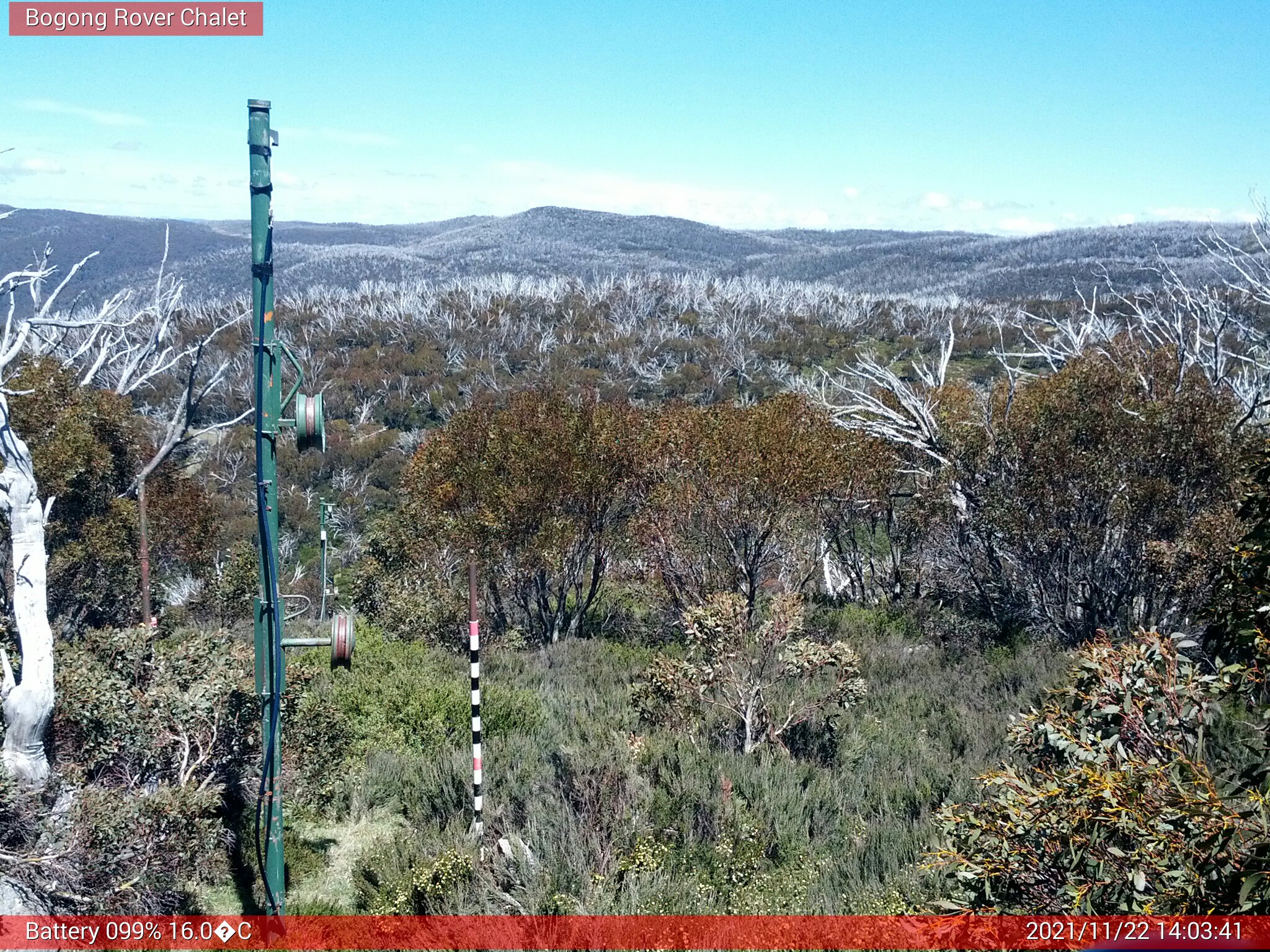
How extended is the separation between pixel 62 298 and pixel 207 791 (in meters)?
92.1

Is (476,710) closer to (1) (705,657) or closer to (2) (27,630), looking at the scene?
(2) (27,630)

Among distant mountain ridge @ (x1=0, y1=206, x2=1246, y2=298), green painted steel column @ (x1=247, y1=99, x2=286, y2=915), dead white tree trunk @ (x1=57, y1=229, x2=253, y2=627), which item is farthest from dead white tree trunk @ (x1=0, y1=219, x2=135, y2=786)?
distant mountain ridge @ (x1=0, y1=206, x2=1246, y2=298)

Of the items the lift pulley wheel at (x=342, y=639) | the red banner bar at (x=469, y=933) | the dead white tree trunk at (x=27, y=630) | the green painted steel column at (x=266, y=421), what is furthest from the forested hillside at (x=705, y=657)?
the lift pulley wheel at (x=342, y=639)

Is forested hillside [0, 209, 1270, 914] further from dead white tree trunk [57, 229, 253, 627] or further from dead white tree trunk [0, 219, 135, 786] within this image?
dead white tree trunk [57, 229, 253, 627]

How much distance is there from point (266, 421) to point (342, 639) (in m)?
1.18

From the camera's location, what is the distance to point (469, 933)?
5.78m

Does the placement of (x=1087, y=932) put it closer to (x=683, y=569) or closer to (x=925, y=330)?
(x=683, y=569)

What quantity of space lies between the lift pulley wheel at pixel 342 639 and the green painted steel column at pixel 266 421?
30 cm

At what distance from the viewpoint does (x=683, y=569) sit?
53.1 feet

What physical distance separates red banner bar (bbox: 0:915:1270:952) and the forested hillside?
173 mm

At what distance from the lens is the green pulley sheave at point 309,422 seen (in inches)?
197

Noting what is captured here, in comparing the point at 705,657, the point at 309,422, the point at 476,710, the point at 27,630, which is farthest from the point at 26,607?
the point at 705,657

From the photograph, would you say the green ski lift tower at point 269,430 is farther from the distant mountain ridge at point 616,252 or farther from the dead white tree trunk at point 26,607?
the distant mountain ridge at point 616,252

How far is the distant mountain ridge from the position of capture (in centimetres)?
9588
